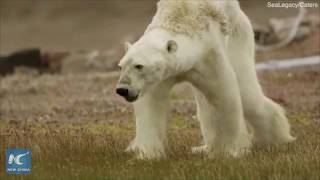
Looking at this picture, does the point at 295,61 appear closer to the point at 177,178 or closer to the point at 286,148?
the point at 286,148

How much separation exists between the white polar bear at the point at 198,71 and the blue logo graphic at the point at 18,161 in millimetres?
1020

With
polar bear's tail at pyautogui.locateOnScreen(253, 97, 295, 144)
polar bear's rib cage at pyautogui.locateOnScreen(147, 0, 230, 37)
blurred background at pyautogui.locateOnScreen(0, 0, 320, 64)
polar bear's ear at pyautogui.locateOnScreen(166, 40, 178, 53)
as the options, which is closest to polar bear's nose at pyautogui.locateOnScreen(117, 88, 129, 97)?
polar bear's ear at pyautogui.locateOnScreen(166, 40, 178, 53)

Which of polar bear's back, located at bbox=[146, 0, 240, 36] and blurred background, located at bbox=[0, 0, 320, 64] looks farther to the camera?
blurred background, located at bbox=[0, 0, 320, 64]

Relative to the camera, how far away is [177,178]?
22.9 ft

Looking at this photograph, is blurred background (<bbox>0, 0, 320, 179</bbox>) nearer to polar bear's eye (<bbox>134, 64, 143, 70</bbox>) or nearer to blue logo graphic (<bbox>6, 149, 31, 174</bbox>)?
blue logo graphic (<bbox>6, 149, 31, 174</bbox>)

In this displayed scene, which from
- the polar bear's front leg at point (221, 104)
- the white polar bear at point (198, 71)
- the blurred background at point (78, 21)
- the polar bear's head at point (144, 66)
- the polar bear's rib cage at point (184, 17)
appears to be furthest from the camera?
the blurred background at point (78, 21)

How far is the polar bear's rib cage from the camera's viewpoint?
8.04 meters

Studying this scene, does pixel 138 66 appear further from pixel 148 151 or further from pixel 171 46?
pixel 148 151

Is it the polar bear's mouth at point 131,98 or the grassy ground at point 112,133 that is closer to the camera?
the grassy ground at point 112,133

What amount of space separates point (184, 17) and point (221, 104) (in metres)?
0.95

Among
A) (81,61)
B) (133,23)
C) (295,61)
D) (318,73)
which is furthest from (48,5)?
(318,73)

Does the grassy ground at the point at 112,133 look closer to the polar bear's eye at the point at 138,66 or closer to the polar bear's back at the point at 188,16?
the polar bear's eye at the point at 138,66

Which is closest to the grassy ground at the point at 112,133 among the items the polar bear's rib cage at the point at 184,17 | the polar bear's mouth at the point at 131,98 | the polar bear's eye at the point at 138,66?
the polar bear's mouth at the point at 131,98

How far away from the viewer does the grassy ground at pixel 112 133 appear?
726 cm
